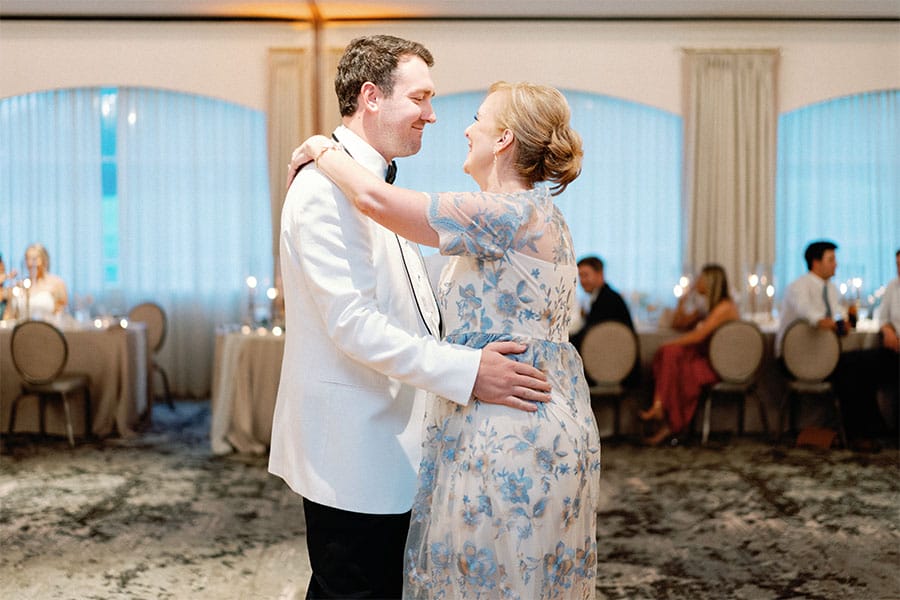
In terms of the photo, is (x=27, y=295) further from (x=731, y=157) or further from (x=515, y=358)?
(x=731, y=157)

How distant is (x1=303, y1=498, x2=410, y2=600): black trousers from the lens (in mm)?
1998

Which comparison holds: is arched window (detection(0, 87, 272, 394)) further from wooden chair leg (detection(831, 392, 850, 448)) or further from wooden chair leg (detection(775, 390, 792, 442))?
wooden chair leg (detection(831, 392, 850, 448))

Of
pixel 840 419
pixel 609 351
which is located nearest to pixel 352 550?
pixel 609 351

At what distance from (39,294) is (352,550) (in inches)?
233

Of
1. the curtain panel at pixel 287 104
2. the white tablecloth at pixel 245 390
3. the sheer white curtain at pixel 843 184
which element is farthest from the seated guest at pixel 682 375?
the curtain panel at pixel 287 104

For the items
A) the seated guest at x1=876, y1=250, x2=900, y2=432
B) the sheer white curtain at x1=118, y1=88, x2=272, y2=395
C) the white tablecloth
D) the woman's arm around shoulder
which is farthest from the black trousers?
the sheer white curtain at x1=118, y1=88, x2=272, y2=395

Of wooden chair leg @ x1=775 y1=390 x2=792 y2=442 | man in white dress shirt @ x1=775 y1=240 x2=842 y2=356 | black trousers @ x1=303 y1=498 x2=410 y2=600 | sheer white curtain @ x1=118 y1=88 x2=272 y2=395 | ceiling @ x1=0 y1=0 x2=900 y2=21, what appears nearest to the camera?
black trousers @ x1=303 y1=498 x2=410 y2=600

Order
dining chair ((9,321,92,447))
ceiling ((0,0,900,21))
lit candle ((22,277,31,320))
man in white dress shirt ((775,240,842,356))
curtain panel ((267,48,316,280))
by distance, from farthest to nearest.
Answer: curtain panel ((267,48,316,280)), ceiling ((0,0,900,21)), lit candle ((22,277,31,320)), man in white dress shirt ((775,240,842,356)), dining chair ((9,321,92,447))

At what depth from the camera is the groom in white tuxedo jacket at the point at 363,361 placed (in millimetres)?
1881

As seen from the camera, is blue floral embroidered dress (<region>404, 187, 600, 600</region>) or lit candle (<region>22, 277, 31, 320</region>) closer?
blue floral embroidered dress (<region>404, 187, 600, 600</region>)

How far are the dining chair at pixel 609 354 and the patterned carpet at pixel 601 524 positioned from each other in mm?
461

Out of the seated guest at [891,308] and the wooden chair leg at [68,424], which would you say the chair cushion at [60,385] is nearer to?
the wooden chair leg at [68,424]

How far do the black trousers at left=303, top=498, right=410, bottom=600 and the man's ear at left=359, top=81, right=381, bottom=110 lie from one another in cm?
84

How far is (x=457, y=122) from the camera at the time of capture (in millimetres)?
9750
